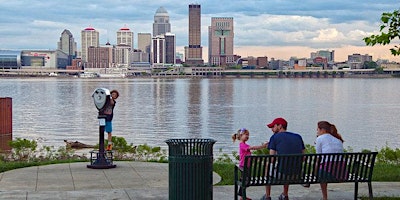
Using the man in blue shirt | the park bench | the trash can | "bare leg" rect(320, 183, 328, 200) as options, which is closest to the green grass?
the park bench

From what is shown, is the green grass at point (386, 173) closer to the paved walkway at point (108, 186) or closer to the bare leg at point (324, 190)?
the paved walkway at point (108, 186)

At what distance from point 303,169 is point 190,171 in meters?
1.72

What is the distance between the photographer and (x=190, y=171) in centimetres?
907

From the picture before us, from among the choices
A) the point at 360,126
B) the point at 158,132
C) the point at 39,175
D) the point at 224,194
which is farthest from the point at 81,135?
the point at 224,194

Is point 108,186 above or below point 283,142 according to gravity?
below

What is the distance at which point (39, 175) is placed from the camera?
1263 centimetres

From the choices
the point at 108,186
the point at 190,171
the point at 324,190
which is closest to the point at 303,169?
the point at 324,190

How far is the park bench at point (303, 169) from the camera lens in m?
9.25

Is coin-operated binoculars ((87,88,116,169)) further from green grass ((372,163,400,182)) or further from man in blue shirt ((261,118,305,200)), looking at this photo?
green grass ((372,163,400,182))

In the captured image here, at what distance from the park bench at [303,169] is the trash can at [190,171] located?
515mm

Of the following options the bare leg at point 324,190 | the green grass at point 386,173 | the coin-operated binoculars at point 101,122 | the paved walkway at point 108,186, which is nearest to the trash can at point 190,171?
the paved walkway at point 108,186

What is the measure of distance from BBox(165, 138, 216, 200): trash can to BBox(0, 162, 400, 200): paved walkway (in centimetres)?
120

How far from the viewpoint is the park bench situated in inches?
364

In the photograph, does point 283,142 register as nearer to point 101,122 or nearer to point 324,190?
point 324,190
